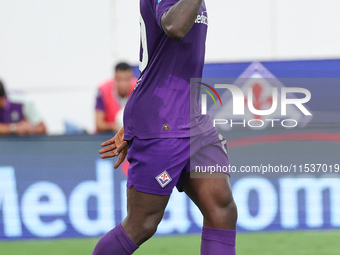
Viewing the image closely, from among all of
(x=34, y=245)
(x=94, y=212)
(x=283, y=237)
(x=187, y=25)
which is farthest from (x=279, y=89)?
(x=187, y=25)

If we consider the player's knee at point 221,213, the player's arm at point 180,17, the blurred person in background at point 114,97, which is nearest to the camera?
the player's arm at point 180,17

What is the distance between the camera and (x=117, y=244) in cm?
316

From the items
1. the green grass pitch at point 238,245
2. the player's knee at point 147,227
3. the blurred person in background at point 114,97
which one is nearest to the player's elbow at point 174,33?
the player's knee at point 147,227

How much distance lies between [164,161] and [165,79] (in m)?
0.38

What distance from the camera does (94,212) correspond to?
548 centimetres

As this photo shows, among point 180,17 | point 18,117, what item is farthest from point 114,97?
point 180,17

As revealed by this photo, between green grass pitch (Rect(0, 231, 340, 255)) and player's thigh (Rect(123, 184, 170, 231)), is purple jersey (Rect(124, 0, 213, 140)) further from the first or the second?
green grass pitch (Rect(0, 231, 340, 255))

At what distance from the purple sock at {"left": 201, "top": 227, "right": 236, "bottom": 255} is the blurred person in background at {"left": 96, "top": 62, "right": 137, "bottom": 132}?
329cm

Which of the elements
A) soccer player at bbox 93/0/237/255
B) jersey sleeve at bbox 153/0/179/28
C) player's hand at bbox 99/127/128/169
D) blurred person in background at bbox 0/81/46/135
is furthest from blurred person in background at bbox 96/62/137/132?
jersey sleeve at bbox 153/0/179/28

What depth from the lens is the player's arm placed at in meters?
2.82

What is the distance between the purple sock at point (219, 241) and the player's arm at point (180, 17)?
0.97 metres

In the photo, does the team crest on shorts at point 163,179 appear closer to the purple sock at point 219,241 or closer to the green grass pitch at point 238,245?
the purple sock at point 219,241

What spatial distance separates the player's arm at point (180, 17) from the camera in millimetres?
2820

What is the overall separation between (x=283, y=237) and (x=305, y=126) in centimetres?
92
